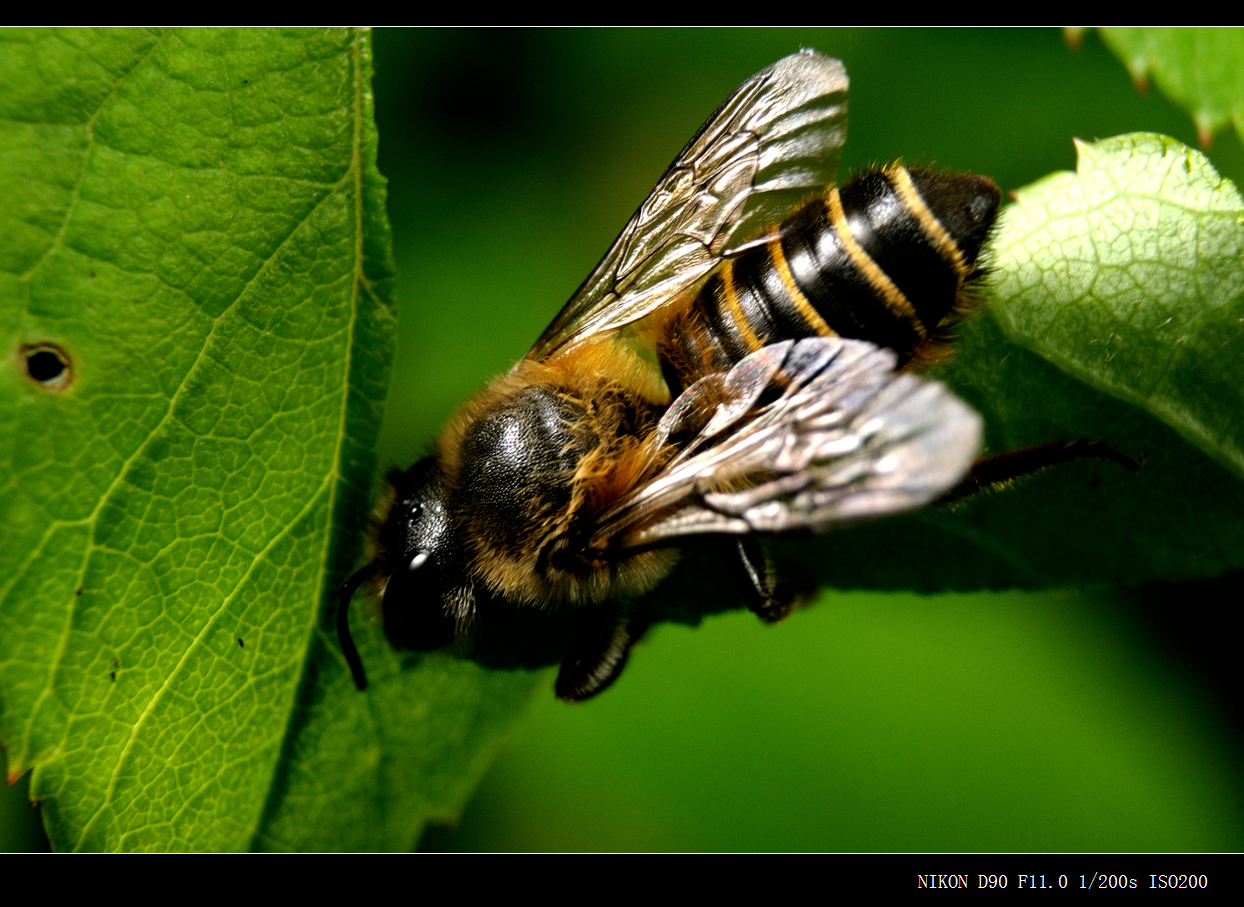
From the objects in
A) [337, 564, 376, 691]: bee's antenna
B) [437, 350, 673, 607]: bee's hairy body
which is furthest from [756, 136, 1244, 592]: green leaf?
[337, 564, 376, 691]: bee's antenna

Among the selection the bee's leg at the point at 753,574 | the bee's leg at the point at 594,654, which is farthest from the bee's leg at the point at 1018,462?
the bee's leg at the point at 594,654

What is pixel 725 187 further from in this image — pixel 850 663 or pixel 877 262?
pixel 850 663

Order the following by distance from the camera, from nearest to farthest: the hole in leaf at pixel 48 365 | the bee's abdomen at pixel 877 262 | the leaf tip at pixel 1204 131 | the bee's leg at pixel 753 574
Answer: the hole in leaf at pixel 48 365 → the bee's abdomen at pixel 877 262 → the leaf tip at pixel 1204 131 → the bee's leg at pixel 753 574

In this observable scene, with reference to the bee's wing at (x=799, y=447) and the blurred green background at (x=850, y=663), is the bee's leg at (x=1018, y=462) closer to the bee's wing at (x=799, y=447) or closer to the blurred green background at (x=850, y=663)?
the bee's wing at (x=799, y=447)

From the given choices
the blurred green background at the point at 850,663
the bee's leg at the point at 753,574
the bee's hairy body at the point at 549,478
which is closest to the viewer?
the bee's hairy body at the point at 549,478

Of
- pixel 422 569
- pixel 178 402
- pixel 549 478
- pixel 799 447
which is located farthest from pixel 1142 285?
pixel 178 402

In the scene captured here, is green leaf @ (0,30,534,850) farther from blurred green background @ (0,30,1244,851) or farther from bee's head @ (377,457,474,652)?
blurred green background @ (0,30,1244,851)
